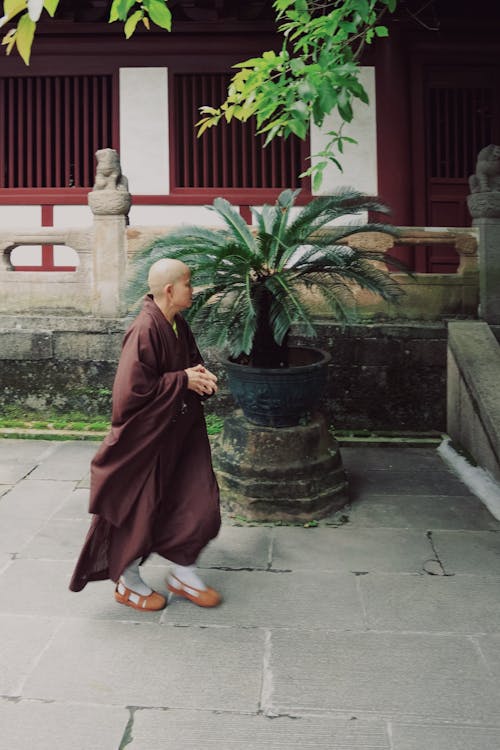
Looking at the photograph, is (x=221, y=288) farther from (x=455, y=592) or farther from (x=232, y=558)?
(x=455, y=592)

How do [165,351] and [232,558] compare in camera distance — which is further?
[232,558]

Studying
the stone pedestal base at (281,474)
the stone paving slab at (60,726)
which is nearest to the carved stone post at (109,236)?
the stone pedestal base at (281,474)

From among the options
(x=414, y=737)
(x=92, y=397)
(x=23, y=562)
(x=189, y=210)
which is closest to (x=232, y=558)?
(x=23, y=562)

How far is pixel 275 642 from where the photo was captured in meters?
3.25

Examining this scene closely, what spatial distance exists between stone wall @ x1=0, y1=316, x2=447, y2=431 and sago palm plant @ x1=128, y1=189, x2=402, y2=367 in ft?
4.44

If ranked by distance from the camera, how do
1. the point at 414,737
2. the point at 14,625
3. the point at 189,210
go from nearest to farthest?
1. the point at 414,737
2. the point at 14,625
3. the point at 189,210

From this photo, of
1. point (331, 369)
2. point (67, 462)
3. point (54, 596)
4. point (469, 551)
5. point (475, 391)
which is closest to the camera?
point (54, 596)

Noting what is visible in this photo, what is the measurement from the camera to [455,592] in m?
3.72

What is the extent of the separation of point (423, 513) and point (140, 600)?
207 cm

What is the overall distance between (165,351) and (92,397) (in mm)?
3661

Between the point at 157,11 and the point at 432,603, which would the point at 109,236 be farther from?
the point at 432,603

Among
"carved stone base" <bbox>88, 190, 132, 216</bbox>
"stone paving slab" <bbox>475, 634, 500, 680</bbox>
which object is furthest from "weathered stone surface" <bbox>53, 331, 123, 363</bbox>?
"stone paving slab" <bbox>475, 634, 500, 680</bbox>

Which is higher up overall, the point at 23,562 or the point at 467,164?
the point at 467,164

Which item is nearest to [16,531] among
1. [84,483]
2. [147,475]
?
[84,483]
